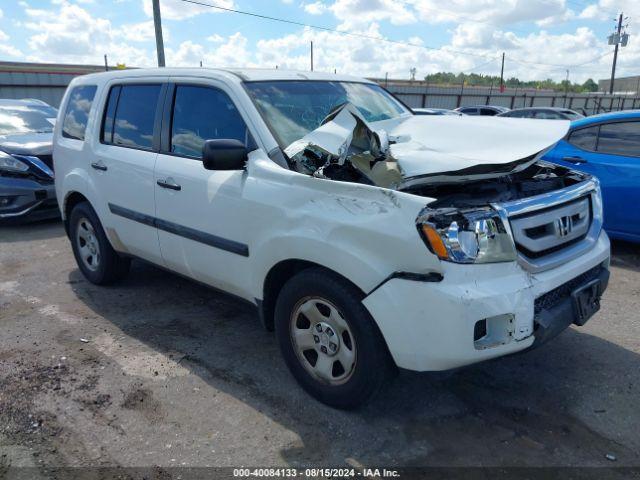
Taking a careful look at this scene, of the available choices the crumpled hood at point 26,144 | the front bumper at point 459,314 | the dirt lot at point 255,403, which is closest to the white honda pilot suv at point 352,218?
the front bumper at point 459,314

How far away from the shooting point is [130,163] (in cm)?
406

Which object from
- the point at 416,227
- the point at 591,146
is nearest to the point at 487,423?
the point at 416,227

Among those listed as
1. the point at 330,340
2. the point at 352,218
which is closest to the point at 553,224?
the point at 352,218

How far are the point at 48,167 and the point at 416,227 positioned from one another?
270 inches

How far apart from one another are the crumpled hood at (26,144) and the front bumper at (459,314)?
6.80 m

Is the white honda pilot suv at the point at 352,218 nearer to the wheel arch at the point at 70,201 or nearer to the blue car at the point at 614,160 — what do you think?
the wheel arch at the point at 70,201

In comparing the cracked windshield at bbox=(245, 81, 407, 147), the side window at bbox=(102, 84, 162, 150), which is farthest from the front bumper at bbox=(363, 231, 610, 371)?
the side window at bbox=(102, 84, 162, 150)

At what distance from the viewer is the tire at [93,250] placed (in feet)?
15.6

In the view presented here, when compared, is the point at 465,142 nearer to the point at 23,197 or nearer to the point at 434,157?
the point at 434,157

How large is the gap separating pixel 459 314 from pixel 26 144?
7.44m

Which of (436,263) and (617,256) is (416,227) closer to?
(436,263)

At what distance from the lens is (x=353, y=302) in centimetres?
265

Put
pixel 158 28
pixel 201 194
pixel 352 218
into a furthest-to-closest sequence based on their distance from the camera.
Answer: pixel 158 28
pixel 201 194
pixel 352 218

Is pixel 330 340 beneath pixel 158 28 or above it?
beneath
